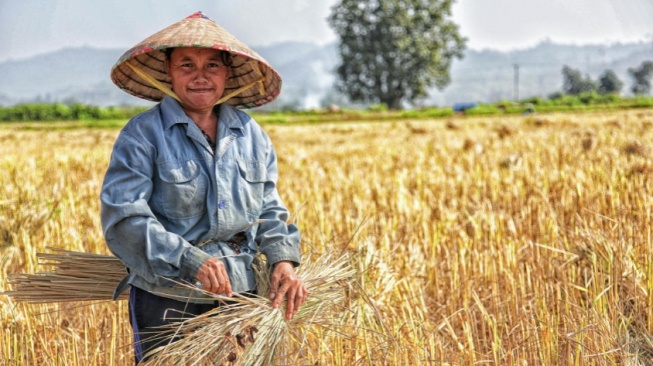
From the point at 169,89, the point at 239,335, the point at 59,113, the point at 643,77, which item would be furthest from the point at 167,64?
the point at 643,77

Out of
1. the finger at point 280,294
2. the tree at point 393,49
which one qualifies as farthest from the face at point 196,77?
the tree at point 393,49

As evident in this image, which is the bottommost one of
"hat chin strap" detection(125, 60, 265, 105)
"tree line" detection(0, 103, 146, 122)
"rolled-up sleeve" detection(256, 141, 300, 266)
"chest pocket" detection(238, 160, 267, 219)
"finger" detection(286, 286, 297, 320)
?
"tree line" detection(0, 103, 146, 122)

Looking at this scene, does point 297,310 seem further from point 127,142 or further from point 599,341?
point 599,341

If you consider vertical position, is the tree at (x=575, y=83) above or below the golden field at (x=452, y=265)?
below

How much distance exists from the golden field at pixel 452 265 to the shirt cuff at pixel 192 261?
0.40 m

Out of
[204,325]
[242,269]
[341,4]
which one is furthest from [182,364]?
[341,4]

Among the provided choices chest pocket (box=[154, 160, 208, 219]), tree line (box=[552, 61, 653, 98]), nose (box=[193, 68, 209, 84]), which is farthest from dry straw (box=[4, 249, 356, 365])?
tree line (box=[552, 61, 653, 98])

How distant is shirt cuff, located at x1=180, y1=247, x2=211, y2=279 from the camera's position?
5.82 ft

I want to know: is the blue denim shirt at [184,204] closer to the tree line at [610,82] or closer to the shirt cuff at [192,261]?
the shirt cuff at [192,261]

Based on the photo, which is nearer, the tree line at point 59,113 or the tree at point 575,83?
the tree line at point 59,113

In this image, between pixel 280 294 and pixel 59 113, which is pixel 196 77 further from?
pixel 59 113

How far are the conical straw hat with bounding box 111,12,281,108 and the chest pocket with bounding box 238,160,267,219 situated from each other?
198 millimetres

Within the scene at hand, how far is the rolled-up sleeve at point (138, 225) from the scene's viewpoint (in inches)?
70.2

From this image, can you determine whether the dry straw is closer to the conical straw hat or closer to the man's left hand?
the man's left hand
